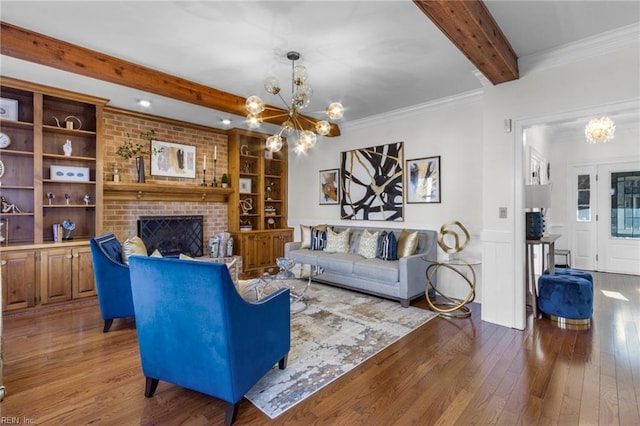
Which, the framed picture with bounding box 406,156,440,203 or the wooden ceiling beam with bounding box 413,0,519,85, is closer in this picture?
the wooden ceiling beam with bounding box 413,0,519,85

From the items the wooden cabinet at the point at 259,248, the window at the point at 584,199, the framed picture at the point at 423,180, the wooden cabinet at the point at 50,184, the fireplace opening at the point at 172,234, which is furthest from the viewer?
the window at the point at 584,199

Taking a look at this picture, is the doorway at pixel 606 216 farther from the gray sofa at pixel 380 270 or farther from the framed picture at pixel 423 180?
the gray sofa at pixel 380 270

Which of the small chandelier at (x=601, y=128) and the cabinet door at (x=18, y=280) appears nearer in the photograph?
the cabinet door at (x=18, y=280)

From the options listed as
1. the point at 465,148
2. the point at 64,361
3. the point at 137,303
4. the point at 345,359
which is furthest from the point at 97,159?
the point at 465,148

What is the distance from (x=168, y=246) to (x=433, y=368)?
4.36 metres

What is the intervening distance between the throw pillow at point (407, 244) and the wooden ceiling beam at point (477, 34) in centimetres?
209

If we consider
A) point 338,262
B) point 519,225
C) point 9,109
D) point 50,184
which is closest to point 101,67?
point 9,109

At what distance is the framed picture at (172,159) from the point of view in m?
5.03

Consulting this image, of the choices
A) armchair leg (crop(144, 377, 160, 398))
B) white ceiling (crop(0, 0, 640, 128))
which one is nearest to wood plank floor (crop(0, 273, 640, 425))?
armchair leg (crop(144, 377, 160, 398))

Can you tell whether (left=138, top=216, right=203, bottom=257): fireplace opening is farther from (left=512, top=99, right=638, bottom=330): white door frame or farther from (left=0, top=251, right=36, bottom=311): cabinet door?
(left=512, top=99, right=638, bottom=330): white door frame

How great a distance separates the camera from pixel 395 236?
4582mm

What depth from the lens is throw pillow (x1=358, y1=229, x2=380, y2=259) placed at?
15.1 ft

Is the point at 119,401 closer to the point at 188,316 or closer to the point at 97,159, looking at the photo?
A: the point at 188,316

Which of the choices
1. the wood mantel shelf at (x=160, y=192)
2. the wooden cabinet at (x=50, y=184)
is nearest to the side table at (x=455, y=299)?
the wood mantel shelf at (x=160, y=192)
